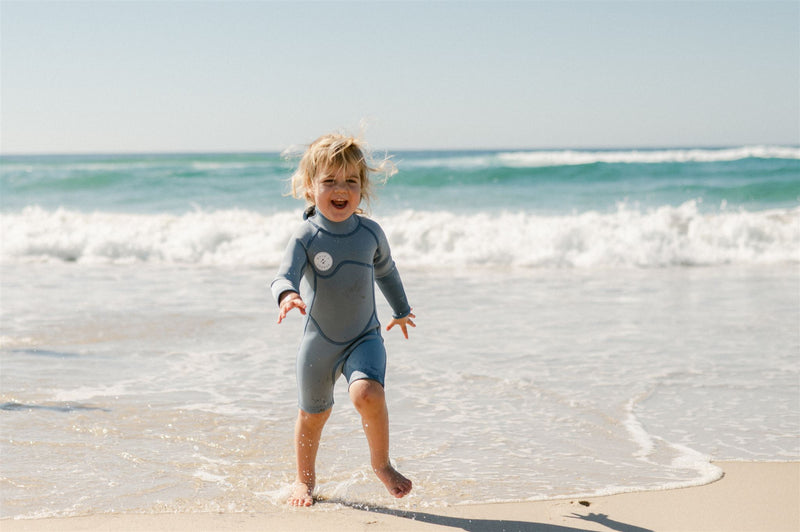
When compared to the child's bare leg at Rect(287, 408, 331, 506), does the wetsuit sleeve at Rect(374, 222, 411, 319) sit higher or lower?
higher

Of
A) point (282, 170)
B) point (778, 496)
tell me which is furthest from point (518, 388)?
point (282, 170)

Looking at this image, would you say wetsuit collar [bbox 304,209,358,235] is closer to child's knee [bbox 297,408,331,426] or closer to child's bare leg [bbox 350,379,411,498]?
child's bare leg [bbox 350,379,411,498]

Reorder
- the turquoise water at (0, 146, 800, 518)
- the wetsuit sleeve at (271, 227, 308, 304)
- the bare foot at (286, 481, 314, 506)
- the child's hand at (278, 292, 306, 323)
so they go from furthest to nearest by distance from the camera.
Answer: the turquoise water at (0, 146, 800, 518), the bare foot at (286, 481, 314, 506), the wetsuit sleeve at (271, 227, 308, 304), the child's hand at (278, 292, 306, 323)

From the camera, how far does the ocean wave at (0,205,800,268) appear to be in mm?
11406

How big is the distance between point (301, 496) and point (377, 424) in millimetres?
469

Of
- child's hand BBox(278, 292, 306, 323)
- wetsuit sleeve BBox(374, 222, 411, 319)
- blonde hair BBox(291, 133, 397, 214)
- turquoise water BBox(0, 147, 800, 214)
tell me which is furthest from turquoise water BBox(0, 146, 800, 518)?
turquoise water BBox(0, 147, 800, 214)

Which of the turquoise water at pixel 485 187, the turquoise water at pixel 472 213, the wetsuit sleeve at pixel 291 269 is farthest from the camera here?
the turquoise water at pixel 485 187

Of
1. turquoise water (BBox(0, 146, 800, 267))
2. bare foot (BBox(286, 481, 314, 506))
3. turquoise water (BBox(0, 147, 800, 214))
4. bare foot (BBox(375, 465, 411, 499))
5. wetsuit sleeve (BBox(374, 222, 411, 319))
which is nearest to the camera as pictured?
bare foot (BBox(375, 465, 411, 499))

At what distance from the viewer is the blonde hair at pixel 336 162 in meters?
3.22

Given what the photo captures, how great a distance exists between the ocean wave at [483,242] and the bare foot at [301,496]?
7989 mm

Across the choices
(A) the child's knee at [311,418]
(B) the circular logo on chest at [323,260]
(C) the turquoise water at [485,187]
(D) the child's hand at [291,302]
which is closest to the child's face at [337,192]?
(B) the circular logo on chest at [323,260]

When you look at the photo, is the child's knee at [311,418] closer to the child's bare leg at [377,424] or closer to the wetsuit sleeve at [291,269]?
the child's bare leg at [377,424]

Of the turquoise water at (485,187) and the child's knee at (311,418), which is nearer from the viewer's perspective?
the child's knee at (311,418)

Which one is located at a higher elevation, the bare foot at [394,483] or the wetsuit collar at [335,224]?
the wetsuit collar at [335,224]
